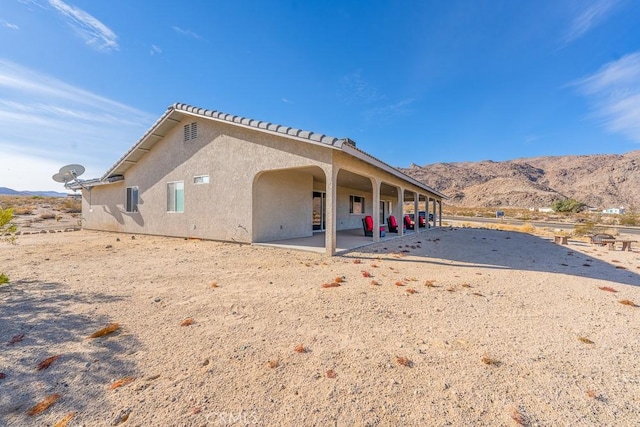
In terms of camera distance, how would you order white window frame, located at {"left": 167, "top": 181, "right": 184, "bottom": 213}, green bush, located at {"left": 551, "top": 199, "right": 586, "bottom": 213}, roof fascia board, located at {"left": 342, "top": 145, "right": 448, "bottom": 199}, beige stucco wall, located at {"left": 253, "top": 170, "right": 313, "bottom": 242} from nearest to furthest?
1. roof fascia board, located at {"left": 342, "top": 145, "right": 448, "bottom": 199}
2. beige stucco wall, located at {"left": 253, "top": 170, "right": 313, "bottom": 242}
3. white window frame, located at {"left": 167, "top": 181, "right": 184, "bottom": 213}
4. green bush, located at {"left": 551, "top": 199, "right": 586, "bottom": 213}

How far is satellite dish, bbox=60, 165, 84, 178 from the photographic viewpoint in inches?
598

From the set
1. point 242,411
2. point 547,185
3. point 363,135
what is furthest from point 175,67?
point 547,185

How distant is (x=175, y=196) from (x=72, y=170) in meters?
9.22

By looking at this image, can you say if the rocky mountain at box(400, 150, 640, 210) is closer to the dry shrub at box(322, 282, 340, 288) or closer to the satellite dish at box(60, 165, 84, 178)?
the satellite dish at box(60, 165, 84, 178)

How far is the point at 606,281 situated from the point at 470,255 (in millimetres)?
3026

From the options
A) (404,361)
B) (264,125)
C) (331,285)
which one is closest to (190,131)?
(264,125)

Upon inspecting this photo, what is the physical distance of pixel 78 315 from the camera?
3428 mm

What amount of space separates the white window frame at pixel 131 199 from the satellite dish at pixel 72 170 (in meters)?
4.91

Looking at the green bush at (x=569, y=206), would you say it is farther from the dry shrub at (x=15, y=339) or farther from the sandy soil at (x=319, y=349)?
the dry shrub at (x=15, y=339)

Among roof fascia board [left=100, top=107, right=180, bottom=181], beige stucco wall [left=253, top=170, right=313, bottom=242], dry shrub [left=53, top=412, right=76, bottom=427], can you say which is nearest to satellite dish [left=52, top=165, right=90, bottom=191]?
roof fascia board [left=100, top=107, right=180, bottom=181]

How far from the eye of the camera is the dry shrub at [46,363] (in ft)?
7.64

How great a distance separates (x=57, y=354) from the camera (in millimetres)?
2539

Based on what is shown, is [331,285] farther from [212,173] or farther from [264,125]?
[212,173]

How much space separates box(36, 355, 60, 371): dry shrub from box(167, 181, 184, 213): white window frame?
9.27 m
